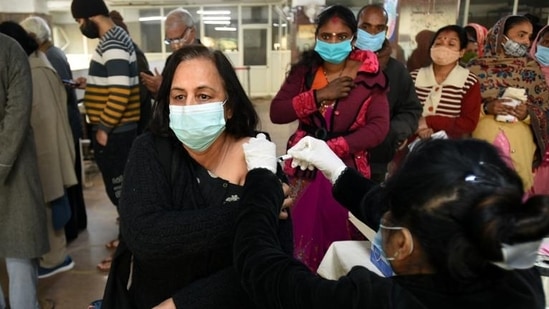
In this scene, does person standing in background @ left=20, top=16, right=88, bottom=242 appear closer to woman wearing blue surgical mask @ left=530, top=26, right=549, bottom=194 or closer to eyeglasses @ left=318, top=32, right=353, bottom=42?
eyeglasses @ left=318, top=32, right=353, bottom=42

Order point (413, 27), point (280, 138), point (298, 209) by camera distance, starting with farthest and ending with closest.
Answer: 1. point (280, 138)
2. point (413, 27)
3. point (298, 209)

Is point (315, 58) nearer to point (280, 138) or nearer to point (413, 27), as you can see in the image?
point (413, 27)

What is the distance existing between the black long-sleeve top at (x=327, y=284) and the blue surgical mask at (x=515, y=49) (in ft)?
7.60

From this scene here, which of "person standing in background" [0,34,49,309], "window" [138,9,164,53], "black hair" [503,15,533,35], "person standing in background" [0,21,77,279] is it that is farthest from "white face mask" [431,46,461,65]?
"window" [138,9,164,53]

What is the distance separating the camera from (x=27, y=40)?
2.39m

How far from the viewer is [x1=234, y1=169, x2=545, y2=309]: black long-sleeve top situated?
75 centimetres

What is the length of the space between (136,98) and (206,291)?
195 cm

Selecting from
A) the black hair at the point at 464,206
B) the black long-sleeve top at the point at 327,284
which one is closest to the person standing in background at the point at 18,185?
the black long-sleeve top at the point at 327,284

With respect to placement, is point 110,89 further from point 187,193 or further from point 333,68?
point 187,193

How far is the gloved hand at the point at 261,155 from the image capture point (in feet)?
3.61

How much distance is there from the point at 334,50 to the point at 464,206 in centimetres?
134

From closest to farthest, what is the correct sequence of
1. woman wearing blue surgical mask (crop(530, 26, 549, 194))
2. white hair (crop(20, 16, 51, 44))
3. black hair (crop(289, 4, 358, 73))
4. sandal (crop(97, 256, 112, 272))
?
black hair (crop(289, 4, 358, 73)) → woman wearing blue surgical mask (crop(530, 26, 549, 194)) → sandal (crop(97, 256, 112, 272)) → white hair (crop(20, 16, 51, 44))

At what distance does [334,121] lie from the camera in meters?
1.88

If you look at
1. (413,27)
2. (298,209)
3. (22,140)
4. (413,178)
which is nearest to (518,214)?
(413,178)
